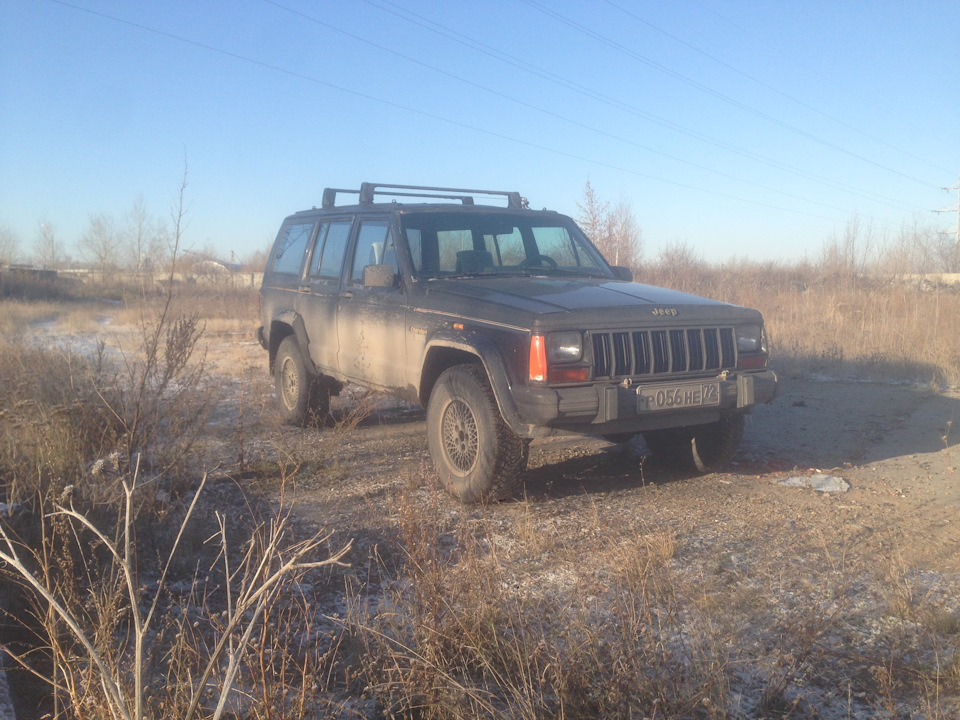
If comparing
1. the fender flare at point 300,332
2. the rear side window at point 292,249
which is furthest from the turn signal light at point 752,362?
the rear side window at point 292,249

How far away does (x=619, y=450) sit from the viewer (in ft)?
20.0

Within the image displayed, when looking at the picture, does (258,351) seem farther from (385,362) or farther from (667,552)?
(667,552)

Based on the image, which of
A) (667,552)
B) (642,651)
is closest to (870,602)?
(667,552)

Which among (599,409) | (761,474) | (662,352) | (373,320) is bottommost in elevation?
(761,474)

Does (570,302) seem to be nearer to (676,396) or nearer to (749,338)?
(676,396)

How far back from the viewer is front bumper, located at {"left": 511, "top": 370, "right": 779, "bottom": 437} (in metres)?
3.99

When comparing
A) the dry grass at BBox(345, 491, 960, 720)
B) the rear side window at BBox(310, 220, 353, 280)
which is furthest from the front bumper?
the rear side window at BBox(310, 220, 353, 280)

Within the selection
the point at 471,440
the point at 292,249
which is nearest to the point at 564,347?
the point at 471,440

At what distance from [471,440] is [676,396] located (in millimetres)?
1254

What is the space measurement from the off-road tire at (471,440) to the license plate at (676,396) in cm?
76

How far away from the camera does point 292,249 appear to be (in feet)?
23.0

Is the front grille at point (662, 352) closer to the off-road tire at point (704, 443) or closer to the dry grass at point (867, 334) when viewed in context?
the off-road tire at point (704, 443)

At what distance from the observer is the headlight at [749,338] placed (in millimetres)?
4781

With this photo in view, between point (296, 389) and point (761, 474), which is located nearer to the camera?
point (761, 474)
